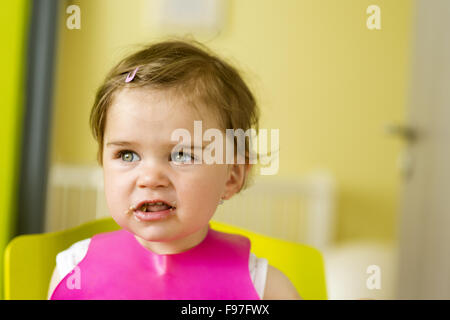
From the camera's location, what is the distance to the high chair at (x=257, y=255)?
1.45 feet

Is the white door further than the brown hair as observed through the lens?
Yes

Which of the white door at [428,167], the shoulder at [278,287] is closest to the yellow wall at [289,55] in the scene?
the shoulder at [278,287]

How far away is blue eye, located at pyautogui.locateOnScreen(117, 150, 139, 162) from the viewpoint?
0.37 metres

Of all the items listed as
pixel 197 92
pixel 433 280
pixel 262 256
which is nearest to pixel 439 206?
pixel 433 280

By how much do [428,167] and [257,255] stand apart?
0.57 meters

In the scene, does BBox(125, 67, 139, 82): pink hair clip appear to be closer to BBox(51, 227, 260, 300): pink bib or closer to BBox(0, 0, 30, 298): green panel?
BBox(51, 227, 260, 300): pink bib

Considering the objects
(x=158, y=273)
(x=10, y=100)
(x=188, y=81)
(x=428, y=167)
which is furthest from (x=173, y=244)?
(x=428, y=167)

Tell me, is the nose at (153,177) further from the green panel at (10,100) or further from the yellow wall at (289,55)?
the green panel at (10,100)

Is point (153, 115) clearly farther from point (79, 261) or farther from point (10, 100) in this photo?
point (10, 100)

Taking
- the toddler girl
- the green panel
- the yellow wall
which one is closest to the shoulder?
the toddler girl

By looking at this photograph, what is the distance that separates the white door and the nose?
0.54m

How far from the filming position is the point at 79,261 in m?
Result: 0.42

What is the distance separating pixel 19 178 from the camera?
0.68 m
